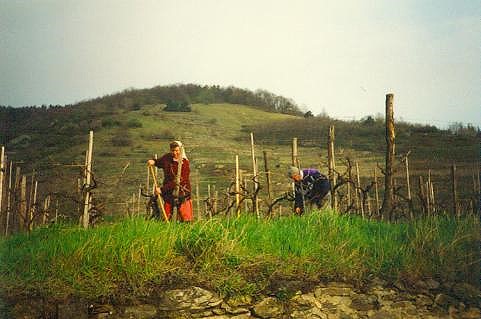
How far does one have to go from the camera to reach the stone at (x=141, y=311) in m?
4.94

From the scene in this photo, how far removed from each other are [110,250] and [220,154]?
1408 centimetres

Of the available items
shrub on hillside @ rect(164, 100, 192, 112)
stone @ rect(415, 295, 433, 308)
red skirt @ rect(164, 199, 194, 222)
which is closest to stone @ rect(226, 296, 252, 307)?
stone @ rect(415, 295, 433, 308)

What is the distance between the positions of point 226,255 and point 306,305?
108 centimetres

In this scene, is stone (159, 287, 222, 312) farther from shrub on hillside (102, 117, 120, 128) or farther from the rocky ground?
shrub on hillside (102, 117, 120, 128)

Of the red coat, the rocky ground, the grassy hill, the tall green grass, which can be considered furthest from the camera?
the grassy hill

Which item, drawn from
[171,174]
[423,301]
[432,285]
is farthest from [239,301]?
[171,174]

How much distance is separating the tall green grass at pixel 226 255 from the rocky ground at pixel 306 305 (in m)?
0.13

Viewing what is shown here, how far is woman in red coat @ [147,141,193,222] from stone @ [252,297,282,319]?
2594 mm

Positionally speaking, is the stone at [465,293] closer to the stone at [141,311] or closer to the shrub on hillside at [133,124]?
the stone at [141,311]

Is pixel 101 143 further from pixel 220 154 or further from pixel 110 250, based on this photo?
pixel 110 250

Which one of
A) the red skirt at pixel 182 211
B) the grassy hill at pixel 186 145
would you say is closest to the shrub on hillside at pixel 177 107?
the grassy hill at pixel 186 145

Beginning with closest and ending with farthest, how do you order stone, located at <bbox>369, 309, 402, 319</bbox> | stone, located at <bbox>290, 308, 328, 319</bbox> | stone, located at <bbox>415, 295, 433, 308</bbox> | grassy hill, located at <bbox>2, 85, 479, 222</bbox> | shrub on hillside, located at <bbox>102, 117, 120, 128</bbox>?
stone, located at <bbox>290, 308, 328, 319</bbox> < stone, located at <bbox>369, 309, 402, 319</bbox> < stone, located at <bbox>415, 295, 433, 308</bbox> < grassy hill, located at <bbox>2, 85, 479, 222</bbox> < shrub on hillside, located at <bbox>102, 117, 120, 128</bbox>

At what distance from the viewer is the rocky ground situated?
191 inches

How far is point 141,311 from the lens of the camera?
4.96 metres
